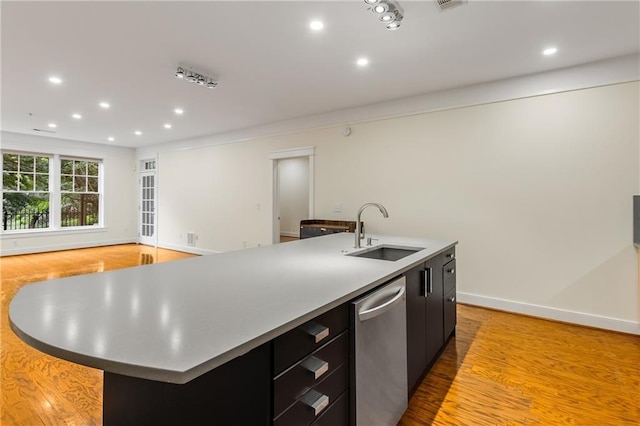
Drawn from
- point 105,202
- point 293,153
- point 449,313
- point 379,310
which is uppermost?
point 293,153

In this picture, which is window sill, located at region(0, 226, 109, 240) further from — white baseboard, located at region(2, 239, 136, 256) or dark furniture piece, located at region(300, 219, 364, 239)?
dark furniture piece, located at region(300, 219, 364, 239)

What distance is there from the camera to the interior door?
8.38m

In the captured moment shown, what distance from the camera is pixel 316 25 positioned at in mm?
2580

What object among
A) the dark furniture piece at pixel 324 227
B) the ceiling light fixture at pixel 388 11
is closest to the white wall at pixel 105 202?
the dark furniture piece at pixel 324 227

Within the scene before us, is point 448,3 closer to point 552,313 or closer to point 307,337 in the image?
point 307,337

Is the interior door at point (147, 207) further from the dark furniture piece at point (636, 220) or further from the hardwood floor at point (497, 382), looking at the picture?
the dark furniture piece at point (636, 220)

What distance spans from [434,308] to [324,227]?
8.71ft

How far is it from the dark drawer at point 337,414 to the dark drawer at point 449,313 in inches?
59.0

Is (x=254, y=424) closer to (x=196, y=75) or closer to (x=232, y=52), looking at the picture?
(x=232, y=52)

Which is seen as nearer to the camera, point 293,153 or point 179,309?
point 179,309

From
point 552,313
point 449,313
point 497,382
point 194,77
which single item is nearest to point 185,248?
point 194,77

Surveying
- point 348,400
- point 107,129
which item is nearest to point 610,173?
point 348,400

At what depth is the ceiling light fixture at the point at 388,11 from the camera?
221 centimetres

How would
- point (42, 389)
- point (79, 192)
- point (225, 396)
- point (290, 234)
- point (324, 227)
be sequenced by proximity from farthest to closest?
1. point (290, 234)
2. point (79, 192)
3. point (324, 227)
4. point (42, 389)
5. point (225, 396)
